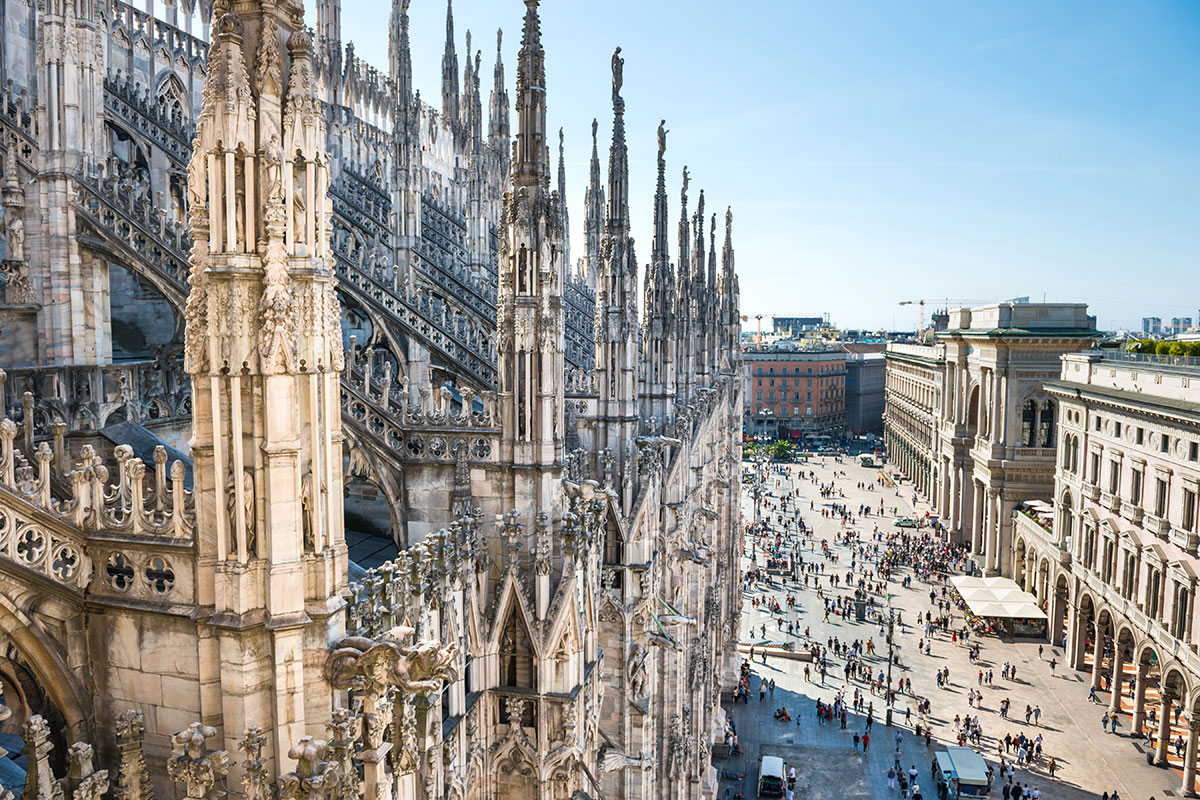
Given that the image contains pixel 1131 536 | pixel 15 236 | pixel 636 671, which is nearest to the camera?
pixel 15 236

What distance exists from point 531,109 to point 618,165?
855 centimetres

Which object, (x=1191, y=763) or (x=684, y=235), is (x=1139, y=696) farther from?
(x=684, y=235)

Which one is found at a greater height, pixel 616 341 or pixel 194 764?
pixel 616 341

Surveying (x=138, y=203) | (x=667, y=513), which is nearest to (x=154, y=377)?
(x=138, y=203)

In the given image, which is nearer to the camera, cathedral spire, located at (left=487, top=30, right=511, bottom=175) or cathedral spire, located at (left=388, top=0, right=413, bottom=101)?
cathedral spire, located at (left=388, top=0, right=413, bottom=101)

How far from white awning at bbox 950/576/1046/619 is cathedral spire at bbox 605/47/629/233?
109 feet

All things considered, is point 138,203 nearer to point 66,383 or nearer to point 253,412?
point 66,383

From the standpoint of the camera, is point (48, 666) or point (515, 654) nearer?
point (48, 666)

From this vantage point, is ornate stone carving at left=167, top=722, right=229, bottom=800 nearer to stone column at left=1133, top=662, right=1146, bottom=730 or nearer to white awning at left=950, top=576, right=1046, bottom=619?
stone column at left=1133, top=662, right=1146, bottom=730

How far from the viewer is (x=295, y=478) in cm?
662

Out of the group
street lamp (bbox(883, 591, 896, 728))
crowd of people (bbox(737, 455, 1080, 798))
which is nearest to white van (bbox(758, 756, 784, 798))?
crowd of people (bbox(737, 455, 1080, 798))

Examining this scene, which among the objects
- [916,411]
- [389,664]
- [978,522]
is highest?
[389,664]

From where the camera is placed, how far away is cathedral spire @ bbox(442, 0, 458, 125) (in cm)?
4666

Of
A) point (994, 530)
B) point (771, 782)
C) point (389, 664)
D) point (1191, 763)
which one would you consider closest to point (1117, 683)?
point (1191, 763)
